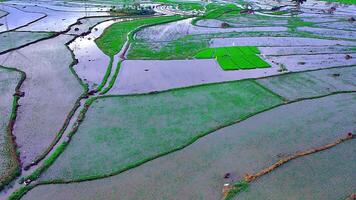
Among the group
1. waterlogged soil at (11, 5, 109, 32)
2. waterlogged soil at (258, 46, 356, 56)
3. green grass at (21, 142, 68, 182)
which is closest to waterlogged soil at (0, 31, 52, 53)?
waterlogged soil at (11, 5, 109, 32)

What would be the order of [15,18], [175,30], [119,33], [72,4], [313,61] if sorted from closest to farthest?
1. [313,61]
2. [119,33]
3. [175,30]
4. [15,18]
5. [72,4]

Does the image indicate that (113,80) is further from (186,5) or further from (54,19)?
(186,5)

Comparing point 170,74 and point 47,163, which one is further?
point 170,74

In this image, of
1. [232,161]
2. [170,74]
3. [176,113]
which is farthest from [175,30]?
[232,161]

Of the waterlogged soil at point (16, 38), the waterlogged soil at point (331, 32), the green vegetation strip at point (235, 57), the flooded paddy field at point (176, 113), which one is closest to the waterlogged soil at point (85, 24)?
the flooded paddy field at point (176, 113)

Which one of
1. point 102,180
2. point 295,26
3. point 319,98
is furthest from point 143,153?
point 295,26

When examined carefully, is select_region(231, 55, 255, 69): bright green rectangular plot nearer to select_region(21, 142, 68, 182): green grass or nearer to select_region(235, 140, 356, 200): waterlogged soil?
select_region(235, 140, 356, 200): waterlogged soil

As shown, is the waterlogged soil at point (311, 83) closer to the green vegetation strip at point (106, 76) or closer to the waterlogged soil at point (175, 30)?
the green vegetation strip at point (106, 76)
